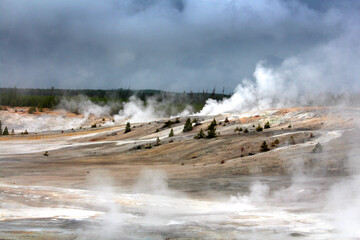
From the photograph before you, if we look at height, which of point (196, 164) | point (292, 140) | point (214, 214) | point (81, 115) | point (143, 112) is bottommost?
point (196, 164)

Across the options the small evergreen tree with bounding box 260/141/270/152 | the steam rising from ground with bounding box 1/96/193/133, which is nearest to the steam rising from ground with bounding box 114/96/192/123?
the steam rising from ground with bounding box 1/96/193/133

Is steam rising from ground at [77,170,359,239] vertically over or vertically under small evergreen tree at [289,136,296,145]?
under

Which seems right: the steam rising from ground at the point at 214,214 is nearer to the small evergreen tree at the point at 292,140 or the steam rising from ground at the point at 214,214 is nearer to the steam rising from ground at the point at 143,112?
the small evergreen tree at the point at 292,140

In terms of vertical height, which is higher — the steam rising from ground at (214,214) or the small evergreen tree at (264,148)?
the small evergreen tree at (264,148)

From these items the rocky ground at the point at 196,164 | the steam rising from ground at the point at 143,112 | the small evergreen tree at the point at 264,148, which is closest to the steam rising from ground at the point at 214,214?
the rocky ground at the point at 196,164

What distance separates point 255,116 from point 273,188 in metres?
42.5

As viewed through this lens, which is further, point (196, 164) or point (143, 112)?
point (143, 112)

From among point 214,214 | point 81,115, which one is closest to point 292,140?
A: point 214,214

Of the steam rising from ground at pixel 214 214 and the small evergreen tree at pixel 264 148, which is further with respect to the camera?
the small evergreen tree at pixel 264 148

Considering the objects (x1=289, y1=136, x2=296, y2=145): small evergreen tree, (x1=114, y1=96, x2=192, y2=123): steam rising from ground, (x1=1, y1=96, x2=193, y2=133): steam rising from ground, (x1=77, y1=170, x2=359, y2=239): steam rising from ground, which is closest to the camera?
(x1=77, y1=170, x2=359, y2=239): steam rising from ground

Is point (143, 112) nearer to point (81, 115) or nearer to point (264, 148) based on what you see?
point (81, 115)

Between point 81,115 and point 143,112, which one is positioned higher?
point 143,112

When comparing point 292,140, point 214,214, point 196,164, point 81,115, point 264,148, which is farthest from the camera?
point 81,115

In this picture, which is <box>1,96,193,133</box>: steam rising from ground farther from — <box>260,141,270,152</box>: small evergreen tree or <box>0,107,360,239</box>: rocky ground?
<box>260,141,270,152</box>: small evergreen tree
